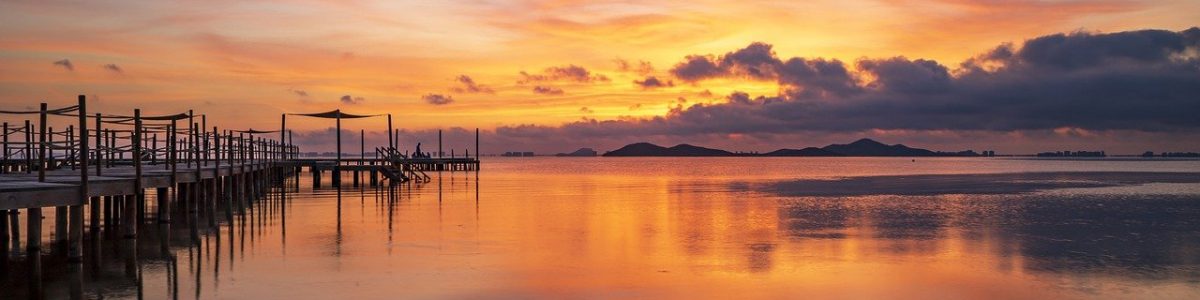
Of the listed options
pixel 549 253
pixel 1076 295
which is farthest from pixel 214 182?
pixel 1076 295

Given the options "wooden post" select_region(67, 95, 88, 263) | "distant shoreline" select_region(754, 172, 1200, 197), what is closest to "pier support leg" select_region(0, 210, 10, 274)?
"wooden post" select_region(67, 95, 88, 263)

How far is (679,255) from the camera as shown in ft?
50.1

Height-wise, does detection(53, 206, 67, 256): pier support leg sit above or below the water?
above

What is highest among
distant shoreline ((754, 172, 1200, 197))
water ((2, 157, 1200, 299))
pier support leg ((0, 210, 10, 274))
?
pier support leg ((0, 210, 10, 274))

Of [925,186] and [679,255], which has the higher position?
[925,186]

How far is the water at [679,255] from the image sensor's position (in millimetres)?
11773

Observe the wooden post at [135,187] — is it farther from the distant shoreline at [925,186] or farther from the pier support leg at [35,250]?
the distant shoreline at [925,186]

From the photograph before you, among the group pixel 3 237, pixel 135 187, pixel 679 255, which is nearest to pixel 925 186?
pixel 679 255

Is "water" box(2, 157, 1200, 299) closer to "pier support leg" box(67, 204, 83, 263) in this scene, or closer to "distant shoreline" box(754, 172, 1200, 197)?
"pier support leg" box(67, 204, 83, 263)

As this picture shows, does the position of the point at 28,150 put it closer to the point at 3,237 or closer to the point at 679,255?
the point at 3,237

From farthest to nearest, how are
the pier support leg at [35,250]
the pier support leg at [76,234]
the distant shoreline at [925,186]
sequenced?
1. the distant shoreline at [925,186]
2. the pier support leg at [76,234]
3. the pier support leg at [35,250]

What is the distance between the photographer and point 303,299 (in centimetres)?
1080

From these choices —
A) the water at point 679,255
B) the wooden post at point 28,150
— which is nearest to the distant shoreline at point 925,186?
the water at point 679,255

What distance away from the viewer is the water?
38.6ft
